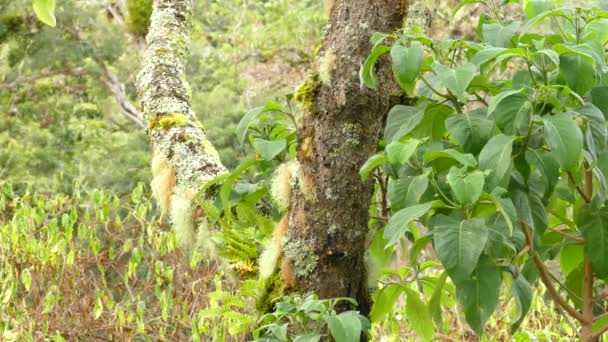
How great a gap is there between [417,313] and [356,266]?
0.25 meters

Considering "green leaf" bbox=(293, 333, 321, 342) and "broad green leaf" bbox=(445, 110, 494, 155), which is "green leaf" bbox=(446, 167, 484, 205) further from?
"green leaf" bbox=(293, 333, 321, 342)

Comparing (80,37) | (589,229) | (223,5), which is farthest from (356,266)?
(223,5)

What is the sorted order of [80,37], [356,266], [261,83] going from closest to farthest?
[356,266] → [80,37] → [261,83]

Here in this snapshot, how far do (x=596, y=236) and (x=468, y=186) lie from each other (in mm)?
452

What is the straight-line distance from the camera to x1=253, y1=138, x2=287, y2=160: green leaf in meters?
1.61

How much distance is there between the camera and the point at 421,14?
5.17 ft

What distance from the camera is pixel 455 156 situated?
4.07ft

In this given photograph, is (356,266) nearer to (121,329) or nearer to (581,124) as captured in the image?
(581,124)

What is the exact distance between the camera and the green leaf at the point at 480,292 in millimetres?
1268

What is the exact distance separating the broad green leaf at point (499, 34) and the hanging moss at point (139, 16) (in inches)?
104

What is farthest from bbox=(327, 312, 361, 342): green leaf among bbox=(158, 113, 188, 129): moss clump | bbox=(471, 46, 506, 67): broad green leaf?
bbox=(158, 113, 188, 129): moss clump

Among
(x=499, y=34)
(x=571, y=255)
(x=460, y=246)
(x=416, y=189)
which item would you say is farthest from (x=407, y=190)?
(x=571, y=255)

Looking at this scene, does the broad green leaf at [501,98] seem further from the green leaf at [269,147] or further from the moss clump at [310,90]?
the green leaf at [269,147]

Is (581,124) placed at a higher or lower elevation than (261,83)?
higher
